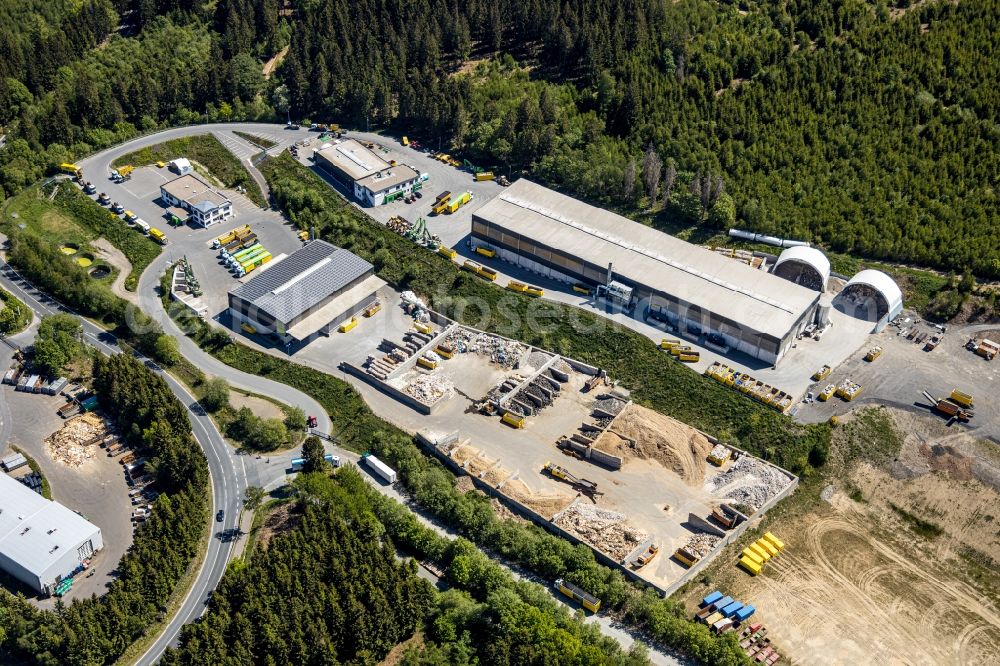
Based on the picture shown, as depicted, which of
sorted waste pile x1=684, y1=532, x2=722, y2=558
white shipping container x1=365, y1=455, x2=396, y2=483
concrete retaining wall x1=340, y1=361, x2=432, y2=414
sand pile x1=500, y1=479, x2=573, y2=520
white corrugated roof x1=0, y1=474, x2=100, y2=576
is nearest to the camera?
white corrugated roof x1=0, y1=474, x2=100, y2=576

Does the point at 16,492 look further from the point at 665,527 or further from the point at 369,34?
the point at 369,34

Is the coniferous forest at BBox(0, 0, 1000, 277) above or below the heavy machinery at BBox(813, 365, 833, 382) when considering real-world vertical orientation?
above

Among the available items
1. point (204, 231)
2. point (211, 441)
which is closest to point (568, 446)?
point (211, 441)

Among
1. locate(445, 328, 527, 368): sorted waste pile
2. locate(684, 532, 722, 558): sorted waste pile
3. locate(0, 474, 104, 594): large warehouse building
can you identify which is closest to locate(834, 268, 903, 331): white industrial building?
locate(684, 532, 722, 558): sorted waste pile

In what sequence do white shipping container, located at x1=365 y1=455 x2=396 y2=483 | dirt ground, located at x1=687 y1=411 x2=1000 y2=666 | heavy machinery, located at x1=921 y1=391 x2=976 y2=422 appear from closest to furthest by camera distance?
dirt ground, located at x1=687 y1=411 x2=1000 y2=666, white shipping container, located at x1=365 y1=455 x2=396 y2=483, heavy machinery, located at x1=921 y1=391 x2=976 y2=422

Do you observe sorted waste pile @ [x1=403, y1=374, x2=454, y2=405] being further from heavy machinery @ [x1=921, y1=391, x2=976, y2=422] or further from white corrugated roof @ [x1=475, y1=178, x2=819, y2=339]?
heavy machinery @ [x1=921, y1=391, x2=976, y2=422]

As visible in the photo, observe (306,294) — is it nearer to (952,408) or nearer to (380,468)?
(380,468)

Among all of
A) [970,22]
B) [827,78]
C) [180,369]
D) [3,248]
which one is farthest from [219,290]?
[970,22]
